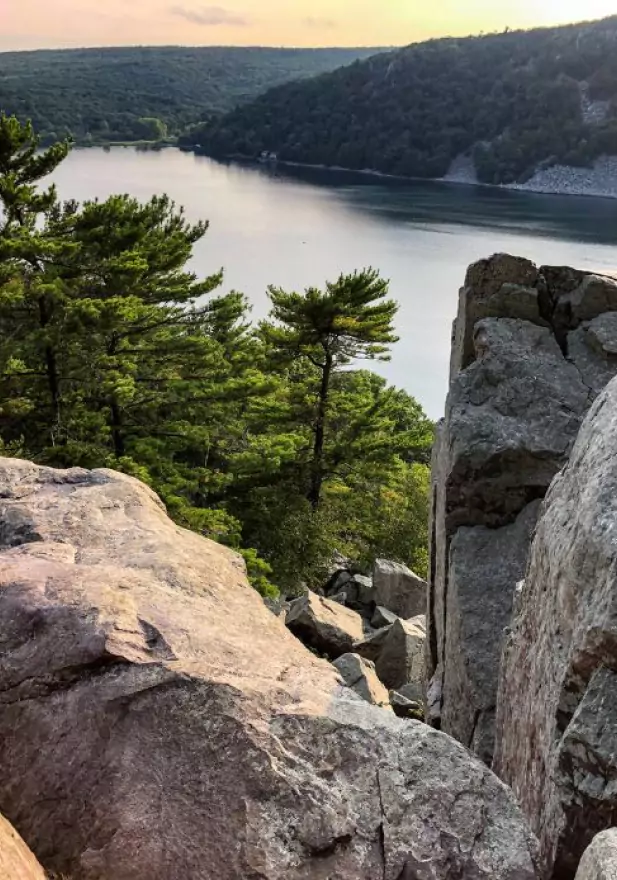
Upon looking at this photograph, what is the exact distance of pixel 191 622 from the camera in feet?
17.3

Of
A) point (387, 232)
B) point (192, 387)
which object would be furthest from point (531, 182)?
point (192, 387)

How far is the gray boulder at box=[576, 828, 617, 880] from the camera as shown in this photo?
10.7ft

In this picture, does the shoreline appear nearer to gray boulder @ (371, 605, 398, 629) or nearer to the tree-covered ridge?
the tree-covered ridge

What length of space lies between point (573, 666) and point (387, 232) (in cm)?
7330

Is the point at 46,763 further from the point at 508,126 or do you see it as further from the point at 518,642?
the point at 508,126

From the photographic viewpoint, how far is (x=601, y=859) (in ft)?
11.0

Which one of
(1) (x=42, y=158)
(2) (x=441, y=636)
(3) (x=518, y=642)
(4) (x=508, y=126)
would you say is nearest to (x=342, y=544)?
(1) (x=42, y=158)

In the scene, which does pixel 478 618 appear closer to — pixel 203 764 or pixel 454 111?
pixel 203 764

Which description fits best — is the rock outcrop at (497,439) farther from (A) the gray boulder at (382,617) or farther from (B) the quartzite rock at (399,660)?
(A) the gray boulder at (382,617)

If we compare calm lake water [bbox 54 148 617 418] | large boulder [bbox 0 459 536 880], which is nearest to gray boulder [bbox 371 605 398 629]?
large boulder [bbox 0 459 536 880]

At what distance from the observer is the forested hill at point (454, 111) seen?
13775 centimetres

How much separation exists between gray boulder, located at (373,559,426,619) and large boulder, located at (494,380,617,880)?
11.6m

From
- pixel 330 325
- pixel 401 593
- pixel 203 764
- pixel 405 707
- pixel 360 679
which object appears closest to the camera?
pixel 203 764

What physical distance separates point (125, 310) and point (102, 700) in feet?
49.0
